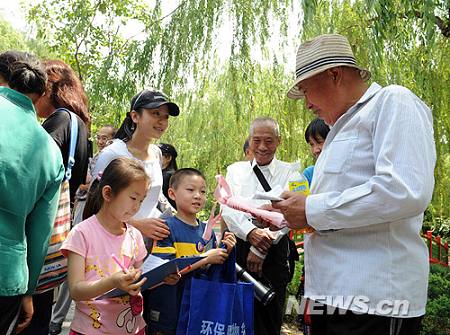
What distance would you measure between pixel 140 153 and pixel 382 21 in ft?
7.37

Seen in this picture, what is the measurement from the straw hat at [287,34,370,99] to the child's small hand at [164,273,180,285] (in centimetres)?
107

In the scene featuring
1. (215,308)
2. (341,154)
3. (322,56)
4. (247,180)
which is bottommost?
(215,308)

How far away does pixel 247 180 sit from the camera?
3.36 metres

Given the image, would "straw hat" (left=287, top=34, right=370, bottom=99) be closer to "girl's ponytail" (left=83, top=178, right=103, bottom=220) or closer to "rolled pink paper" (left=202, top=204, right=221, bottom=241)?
"rolled pink paper" (left=202, top=204, right=221, bottom=241)

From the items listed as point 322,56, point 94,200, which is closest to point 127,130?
point 94,200

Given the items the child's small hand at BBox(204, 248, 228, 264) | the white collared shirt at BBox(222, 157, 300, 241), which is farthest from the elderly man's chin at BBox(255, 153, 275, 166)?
the child's small hand at BBox(204, 248, 228, 264)

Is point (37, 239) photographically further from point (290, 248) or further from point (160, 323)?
point (290, 248)

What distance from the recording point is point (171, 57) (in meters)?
4.86

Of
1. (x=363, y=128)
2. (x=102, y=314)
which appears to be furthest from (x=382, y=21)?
(x=102, y=314)

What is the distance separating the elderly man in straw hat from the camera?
1564 mm

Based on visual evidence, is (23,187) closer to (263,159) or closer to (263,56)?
(263,159)

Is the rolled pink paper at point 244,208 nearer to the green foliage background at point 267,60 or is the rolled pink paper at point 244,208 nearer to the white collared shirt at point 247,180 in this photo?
the white collared shirt at point 247,180

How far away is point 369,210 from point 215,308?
111 cm

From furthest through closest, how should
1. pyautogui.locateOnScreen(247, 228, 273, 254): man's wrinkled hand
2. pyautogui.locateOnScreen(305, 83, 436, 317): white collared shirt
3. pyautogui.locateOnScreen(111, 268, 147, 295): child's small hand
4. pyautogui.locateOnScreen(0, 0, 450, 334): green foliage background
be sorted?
pyautogui.locateOnScreen(0, 0, 450, 334): green foliage background < pyautogui.locateOnScreen(247, 228, 273, 254): man's wrinkled hand < pyautogui.locateOnScreen(111, 268, 147, 295): child's small hand < pyautogui.locateOnScreen(305, 83, 436, 317): white collared shirt
